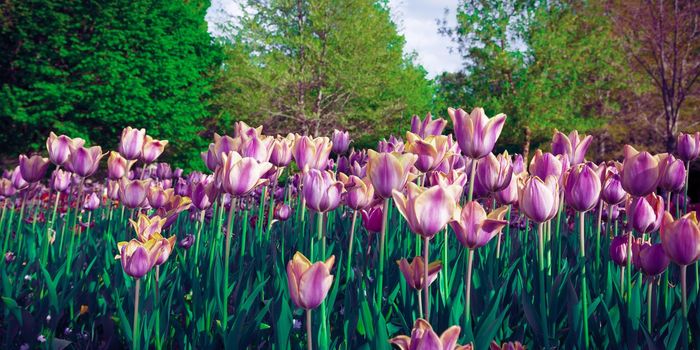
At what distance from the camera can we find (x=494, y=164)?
191cm

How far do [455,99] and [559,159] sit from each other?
61.3 feet

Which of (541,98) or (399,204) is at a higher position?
(541,98)

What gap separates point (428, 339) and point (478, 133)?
1015 millimetres

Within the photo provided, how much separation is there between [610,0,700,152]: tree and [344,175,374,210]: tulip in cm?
1539

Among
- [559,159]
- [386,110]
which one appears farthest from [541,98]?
[559,159]

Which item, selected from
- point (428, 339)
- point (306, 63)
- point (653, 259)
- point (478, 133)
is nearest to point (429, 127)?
point (478, 133)

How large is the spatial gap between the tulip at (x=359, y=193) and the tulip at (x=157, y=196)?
1.13m

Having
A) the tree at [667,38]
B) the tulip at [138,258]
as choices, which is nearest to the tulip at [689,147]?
the tulip at [138,258]

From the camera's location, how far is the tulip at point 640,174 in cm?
172

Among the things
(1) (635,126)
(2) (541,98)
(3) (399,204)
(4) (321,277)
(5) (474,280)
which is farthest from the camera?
(1) (635,126)

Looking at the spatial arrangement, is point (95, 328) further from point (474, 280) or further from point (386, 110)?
point (386, 110)

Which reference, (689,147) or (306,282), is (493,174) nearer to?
(306,282)

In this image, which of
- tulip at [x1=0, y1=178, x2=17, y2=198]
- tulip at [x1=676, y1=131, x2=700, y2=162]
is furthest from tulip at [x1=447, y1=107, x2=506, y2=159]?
tulip at [x1=0, y1=178, x2=17, y2=198]

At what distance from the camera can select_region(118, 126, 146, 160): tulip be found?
9.54 ft
